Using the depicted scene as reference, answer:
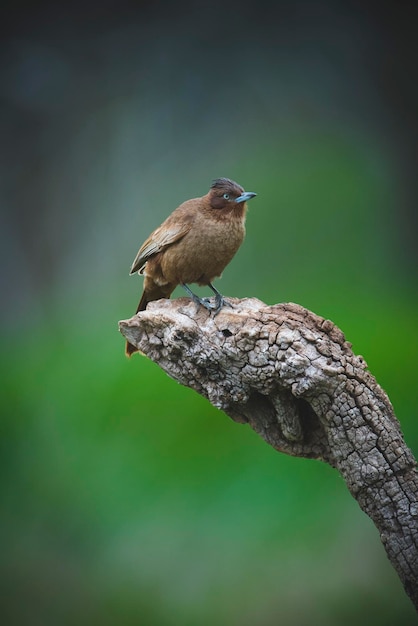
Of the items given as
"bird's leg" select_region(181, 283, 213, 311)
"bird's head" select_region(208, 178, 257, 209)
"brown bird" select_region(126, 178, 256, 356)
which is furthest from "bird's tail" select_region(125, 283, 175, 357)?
"bird's head" select_region(208, 178, 257, 209)

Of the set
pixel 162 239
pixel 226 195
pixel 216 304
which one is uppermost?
pixel 226 195

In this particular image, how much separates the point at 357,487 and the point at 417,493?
24cm

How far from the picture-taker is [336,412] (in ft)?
9.64

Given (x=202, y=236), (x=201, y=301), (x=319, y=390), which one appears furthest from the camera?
(x=202, y=236)

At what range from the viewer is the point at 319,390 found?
2900 millimetres

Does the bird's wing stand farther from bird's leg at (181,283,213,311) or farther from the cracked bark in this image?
the cracked bark

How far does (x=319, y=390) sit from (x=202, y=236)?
39.5 inches

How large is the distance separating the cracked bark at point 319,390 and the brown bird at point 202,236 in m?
0.43

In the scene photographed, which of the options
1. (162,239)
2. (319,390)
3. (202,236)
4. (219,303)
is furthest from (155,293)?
(319,390)

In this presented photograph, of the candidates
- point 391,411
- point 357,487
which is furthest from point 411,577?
point 391,411

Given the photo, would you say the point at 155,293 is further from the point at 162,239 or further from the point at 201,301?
the point at 201,301

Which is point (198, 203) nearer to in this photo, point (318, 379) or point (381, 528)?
point (318, 379)

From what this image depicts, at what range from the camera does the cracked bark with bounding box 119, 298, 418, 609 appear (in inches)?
114

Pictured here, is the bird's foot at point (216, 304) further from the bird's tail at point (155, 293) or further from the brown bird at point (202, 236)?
the bird's tail at point (155, 293)
